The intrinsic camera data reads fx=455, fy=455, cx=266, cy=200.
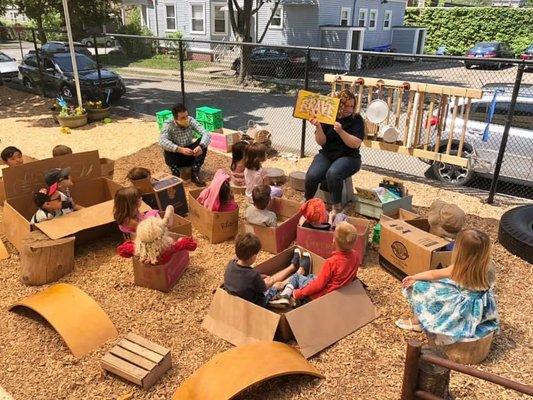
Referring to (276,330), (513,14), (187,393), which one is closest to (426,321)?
(276,330)

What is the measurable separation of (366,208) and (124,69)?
22454 millimetres

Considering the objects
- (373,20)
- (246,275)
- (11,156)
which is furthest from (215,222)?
(373,20)

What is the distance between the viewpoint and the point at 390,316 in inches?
160

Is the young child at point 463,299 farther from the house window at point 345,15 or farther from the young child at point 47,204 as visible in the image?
the house window at point 345,15

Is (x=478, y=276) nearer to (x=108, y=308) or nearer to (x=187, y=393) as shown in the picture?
(x=187, y=393)

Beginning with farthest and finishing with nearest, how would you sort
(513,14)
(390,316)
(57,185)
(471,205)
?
1. (513,14)
2. (471,205)
3. (57,185)
4. (390,316)

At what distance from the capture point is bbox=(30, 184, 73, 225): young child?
476 cm

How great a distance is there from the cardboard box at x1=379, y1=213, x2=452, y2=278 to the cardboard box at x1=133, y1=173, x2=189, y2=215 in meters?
2.57

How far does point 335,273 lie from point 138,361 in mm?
1692

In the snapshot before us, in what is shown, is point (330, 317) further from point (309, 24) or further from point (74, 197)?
point (309, 24)

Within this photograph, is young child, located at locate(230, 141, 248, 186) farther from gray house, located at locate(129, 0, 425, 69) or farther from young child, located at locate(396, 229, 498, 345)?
gray house, located at locate(129, 0, 425, 69)

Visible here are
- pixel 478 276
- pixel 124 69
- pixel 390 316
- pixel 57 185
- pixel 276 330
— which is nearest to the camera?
pixel 478 276

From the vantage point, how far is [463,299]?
346cm

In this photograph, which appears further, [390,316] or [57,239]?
[57,239]
